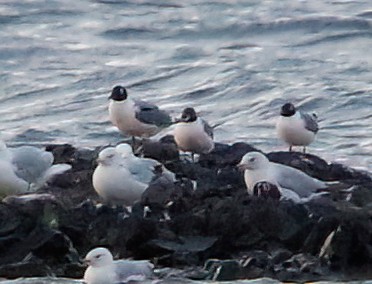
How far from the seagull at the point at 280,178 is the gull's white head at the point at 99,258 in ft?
6.58

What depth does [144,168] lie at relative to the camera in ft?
40.2

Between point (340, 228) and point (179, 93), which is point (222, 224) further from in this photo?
point (179, 93)

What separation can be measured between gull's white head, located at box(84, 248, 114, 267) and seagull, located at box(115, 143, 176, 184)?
1.95 metres

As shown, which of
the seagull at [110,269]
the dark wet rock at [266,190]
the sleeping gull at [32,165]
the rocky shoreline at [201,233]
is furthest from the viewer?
the sleeping gull at [32,165]

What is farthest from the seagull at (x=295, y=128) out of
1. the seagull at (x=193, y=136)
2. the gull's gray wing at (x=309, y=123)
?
the seagull at (x=193, y=136)

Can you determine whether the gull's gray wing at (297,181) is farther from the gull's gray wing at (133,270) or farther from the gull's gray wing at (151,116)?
the gull's gray wing at (151,116)

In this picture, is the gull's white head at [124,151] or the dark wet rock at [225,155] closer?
the gull's white head at [124,151]

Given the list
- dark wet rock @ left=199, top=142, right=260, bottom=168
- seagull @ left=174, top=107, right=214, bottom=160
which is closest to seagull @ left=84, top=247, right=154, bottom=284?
dark wet rock @ left=199, top=142, right=260, bottom=168

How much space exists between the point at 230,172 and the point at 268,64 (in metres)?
7.34

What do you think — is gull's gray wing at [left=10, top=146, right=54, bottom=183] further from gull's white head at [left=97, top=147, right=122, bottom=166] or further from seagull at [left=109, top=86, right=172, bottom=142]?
seagull at [left=109, top=86, right=172, bottom=142]

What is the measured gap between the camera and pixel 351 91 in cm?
1844

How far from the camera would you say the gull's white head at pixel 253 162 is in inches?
483

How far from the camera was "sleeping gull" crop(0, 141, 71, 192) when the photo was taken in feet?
41.2

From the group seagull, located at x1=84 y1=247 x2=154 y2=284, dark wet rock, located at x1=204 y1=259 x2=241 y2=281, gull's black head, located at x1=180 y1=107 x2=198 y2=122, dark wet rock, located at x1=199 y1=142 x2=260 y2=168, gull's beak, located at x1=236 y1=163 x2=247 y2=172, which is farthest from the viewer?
gull's black head, located at x1=180 y1=107 x2=198 y2=122
